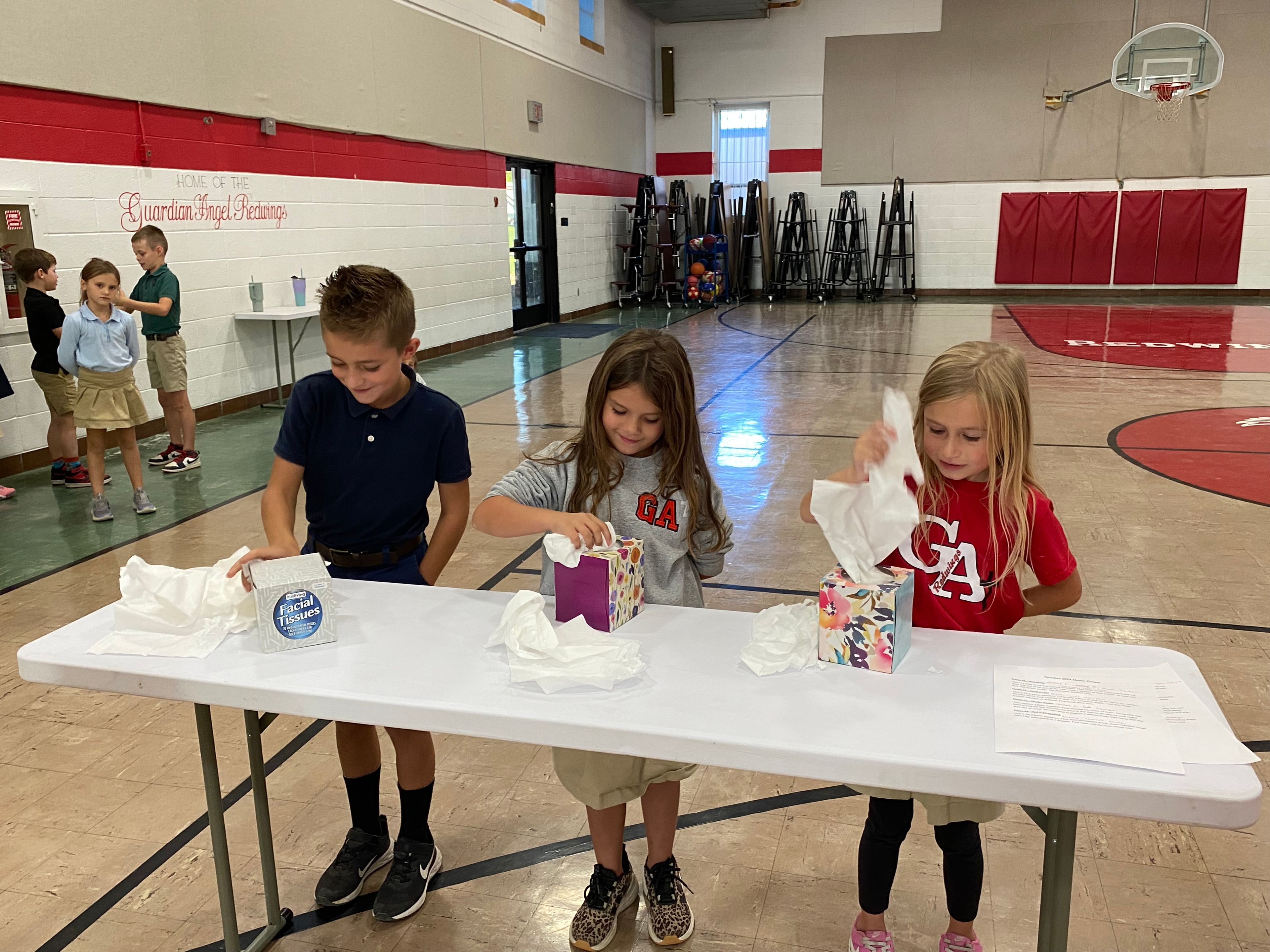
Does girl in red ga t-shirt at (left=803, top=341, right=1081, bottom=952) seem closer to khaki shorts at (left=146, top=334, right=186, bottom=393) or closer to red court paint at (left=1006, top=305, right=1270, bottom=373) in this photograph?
khaki shorts at (left=146, top=334, right=186, bottom=393)

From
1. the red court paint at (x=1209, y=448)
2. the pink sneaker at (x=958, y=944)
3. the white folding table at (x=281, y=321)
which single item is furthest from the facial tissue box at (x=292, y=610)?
the white folding table at (x=281, y=321)

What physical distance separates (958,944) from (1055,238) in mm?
14906

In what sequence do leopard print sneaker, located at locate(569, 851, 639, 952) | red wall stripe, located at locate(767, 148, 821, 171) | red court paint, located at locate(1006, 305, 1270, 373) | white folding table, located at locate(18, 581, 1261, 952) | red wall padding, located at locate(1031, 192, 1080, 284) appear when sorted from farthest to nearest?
red wall stripe, located at locate(767, 148, 821, 171) → red wall padding, located at locate(1031, 192, 1080, 284) → red court paint, located at locate(1006, 305, 1270, 373) → leopard print sneaker, located at locate(569, 851, 639, 952) → white folding table, located at locate(18, 581, 1261, 952)

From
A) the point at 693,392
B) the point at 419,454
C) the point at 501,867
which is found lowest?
the point at 501,867

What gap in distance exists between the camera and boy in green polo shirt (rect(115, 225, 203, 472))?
5195mm

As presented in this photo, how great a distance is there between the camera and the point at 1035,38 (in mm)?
14133

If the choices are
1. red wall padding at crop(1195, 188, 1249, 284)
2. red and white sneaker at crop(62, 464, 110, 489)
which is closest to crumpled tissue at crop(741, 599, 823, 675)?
red and white sneaker at crop(62, 464, 110, 489)

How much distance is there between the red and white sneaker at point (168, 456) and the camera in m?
5.33

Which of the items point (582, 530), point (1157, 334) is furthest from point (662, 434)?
point (1157, 334)

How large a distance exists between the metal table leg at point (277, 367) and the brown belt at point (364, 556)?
5.51 meters

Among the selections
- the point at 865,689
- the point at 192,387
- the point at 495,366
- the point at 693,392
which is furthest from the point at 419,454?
the point at 495,366

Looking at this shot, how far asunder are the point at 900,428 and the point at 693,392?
17.4 inches

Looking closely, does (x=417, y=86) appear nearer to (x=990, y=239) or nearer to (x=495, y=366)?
(x=495, y=366)

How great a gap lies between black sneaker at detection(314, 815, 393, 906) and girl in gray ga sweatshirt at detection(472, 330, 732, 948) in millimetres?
450
